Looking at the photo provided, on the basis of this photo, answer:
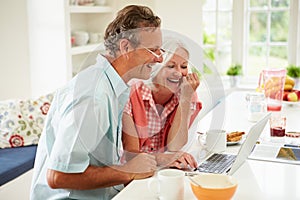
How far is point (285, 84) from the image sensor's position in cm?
287

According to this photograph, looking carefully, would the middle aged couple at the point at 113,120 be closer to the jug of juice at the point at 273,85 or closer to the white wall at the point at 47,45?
the jug of juice at the point at 273,85

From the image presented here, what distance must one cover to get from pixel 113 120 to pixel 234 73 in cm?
326

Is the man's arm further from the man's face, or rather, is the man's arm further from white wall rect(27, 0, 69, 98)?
white wall rect(27, 0, 69, 98)

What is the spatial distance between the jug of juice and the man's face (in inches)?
49.9

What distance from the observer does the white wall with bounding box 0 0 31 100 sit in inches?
132

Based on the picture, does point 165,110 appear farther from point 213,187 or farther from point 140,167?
point 213,187

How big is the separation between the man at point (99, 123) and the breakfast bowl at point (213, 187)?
0.91 feet

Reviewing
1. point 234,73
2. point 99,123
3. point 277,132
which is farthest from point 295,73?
point 99,123

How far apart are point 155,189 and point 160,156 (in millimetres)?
307

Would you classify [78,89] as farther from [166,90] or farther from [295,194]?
[295,194]

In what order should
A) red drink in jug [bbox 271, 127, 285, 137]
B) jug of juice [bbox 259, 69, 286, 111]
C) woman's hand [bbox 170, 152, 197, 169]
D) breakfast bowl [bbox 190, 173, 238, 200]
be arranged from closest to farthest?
breakfast bowl [bbox 190, 173, 238, 200] → woman's hand [bbox 170, 152, 197, 169] → red drink in jug [bbox 271, 127, 285, 137] → jug of juice [bbox 259, 69, 286, 111]

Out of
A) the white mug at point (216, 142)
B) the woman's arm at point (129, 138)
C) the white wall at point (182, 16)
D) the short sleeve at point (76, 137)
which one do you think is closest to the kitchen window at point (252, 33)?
the white wall at point (182, 16)

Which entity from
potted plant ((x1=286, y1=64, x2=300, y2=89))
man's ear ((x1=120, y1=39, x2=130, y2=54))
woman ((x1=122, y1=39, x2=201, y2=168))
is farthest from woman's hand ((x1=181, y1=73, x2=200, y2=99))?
potted plant ((x1=286, y1=64, x2=300, y2=89))

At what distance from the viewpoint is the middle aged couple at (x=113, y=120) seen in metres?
1.39
